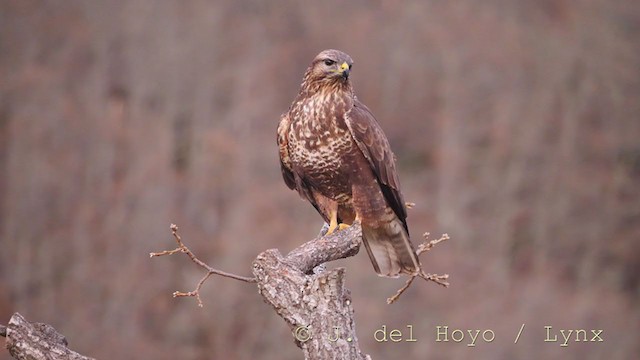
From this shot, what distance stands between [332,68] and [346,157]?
1.68 ft

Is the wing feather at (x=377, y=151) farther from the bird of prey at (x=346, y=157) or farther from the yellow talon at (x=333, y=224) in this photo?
the yellow talon at (x=333, y=224)

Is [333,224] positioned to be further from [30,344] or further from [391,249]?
[30,344]

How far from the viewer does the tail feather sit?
6.04 metres

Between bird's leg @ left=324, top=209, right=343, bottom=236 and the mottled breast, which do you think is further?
bird's leg @ left=324, top=209, right=343, bottom=236

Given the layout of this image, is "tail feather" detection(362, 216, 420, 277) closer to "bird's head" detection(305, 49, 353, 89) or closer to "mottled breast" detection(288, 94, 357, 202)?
"mottled breast" detection(288, 94, 357, 202)

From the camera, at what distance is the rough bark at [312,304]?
4320 millimetres

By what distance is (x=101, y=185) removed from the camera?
786 inches

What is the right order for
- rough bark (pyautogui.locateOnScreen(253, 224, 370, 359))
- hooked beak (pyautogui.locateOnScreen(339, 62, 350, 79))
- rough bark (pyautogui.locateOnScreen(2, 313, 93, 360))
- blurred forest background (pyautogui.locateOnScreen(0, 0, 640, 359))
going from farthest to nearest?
blurred forest background (pyautogui.locateOnScreen(0, 0, 640, 359)) < hooked beak (pyautogui.locateOnScreen(339, 62, 350, 79)) < rough bark (pyautogui.locateOnScreen(253, 224, 370, 359)) < rough bark (pyautogui.locateOnScreen(2, 313, 93, 360))

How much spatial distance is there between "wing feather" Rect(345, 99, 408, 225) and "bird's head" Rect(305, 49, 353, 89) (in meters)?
0.20

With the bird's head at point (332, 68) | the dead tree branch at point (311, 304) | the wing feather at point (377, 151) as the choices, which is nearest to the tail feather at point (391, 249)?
the wing feather at point (377, 151)

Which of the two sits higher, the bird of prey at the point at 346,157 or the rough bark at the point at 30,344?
the bird of prey at the point at 346,157
